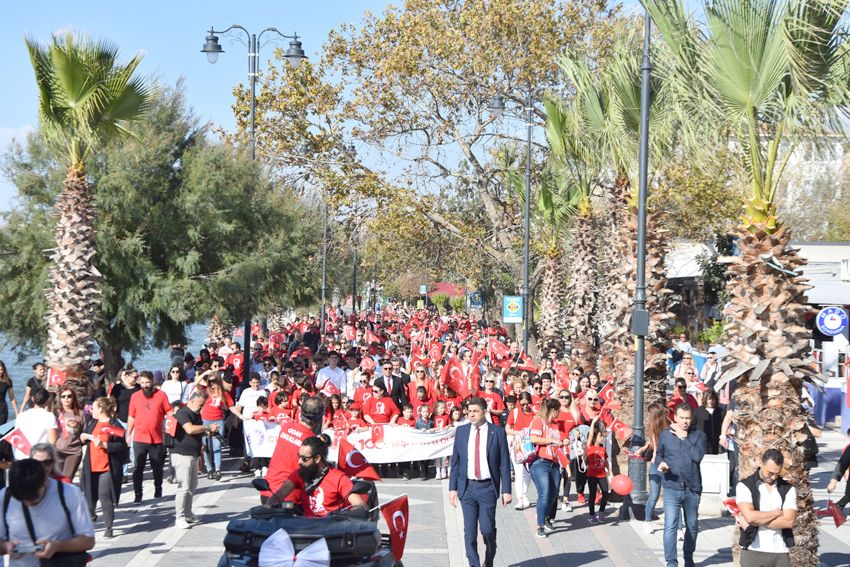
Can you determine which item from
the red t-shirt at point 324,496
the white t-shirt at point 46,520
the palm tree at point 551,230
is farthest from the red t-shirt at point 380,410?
the palm tree at point 551,230

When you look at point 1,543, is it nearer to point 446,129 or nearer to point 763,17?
point 763,17

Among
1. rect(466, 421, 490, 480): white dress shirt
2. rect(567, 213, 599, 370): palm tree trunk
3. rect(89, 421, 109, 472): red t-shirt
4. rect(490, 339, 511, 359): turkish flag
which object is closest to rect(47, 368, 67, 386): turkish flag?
rect(89, 421, 109, 472): red t-shirt

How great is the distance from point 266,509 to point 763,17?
615 centimetres

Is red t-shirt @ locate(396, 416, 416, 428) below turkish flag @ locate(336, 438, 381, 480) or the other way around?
below

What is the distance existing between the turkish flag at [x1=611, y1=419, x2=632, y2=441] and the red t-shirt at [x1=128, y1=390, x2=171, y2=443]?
5.84 m

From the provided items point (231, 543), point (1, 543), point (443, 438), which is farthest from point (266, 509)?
point (443, 438)

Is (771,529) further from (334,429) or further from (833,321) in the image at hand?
(833,321)

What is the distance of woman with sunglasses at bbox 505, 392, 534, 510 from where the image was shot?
1123cm

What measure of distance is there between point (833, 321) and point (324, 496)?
17.5m

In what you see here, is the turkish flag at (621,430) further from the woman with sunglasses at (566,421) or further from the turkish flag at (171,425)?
the turkish flag at (171,425)

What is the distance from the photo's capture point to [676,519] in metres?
8.23

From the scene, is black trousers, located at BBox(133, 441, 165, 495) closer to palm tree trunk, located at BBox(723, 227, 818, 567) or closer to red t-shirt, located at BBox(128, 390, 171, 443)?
red t-shirt, located at BBox(128, 390, 171, 443)

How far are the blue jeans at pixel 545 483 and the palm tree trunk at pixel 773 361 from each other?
231 cm

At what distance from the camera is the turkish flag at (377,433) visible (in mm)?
13047
